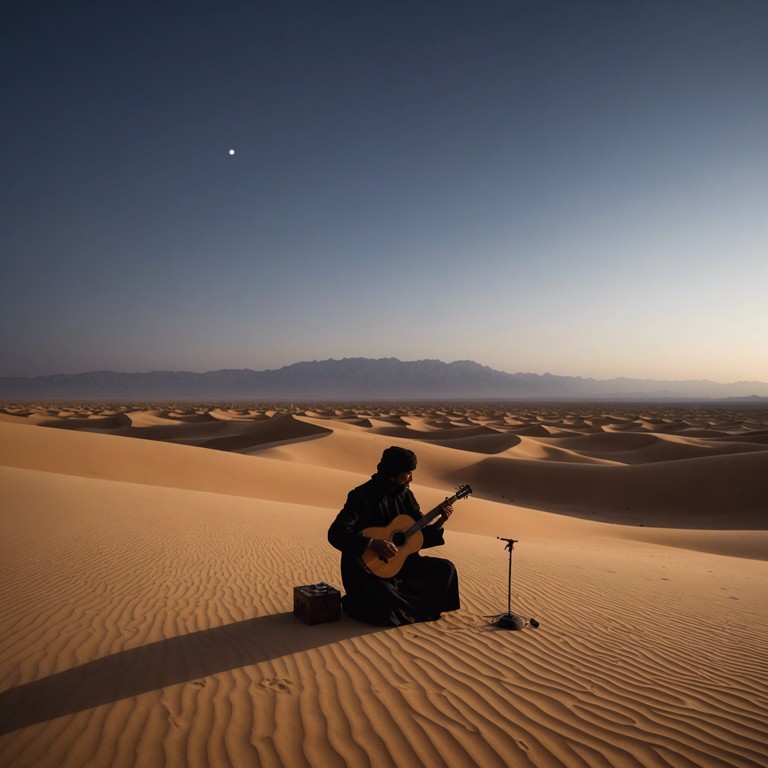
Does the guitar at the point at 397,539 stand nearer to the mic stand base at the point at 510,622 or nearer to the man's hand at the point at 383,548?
the man's hand at the point at 383,548

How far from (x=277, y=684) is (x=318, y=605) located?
1.26 meters

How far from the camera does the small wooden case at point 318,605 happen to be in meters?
5.20

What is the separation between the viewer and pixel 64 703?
366 centimetres

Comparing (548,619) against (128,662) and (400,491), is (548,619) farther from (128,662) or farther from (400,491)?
(128,662)

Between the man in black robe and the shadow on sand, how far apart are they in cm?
24

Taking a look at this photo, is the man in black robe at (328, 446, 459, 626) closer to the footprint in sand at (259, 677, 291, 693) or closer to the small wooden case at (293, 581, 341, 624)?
the small wooden case at (293, 581, 341, 624)

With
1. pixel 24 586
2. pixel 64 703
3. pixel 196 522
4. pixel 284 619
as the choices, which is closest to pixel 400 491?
pixel 284 619

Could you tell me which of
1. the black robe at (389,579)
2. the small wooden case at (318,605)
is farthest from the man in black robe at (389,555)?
the small wooden case at (318,605)

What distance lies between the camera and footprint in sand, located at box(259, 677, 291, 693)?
12.8 ft

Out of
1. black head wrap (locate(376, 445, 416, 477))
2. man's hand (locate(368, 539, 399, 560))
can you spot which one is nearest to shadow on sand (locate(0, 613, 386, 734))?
man's hand (locate(368, 539, 399, 560))

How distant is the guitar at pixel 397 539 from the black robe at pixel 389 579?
0.29 feet

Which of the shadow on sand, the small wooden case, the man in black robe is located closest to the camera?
the shadow on sand

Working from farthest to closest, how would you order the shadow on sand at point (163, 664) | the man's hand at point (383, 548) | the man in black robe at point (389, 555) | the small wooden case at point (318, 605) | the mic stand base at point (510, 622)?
the mic stand base at point (510, 622), the small wooden case at point (318, 605), the man in black robe at point (389, 555), the man's hand at point (383, 548), the shadow on sand at point (163, 664)

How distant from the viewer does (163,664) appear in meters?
4.29
